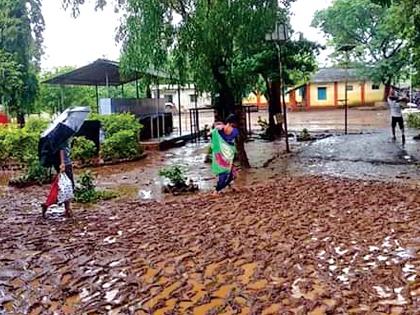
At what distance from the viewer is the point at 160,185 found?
9656 mm

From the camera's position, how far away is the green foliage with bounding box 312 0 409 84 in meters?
39.5

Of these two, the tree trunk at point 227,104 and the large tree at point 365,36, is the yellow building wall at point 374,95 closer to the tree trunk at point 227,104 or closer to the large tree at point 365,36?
the large tree at point 365,36

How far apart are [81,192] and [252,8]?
480 cm

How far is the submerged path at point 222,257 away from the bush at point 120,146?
19.1 feet

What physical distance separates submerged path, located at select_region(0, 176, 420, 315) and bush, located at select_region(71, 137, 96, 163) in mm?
5184

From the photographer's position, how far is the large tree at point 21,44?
869 inches

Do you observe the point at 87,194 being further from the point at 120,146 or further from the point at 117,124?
the point at 117,124

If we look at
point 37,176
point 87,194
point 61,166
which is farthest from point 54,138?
point 37,176

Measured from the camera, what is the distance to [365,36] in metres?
42.9

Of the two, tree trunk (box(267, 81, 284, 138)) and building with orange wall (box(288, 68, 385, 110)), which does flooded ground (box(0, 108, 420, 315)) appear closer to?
tree trunk (box(267, 81, 284, 138))

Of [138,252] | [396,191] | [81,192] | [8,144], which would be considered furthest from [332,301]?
[8,144]

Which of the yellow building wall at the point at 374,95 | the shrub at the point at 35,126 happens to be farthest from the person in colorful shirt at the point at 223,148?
the yellow building wall at the point at 374,95

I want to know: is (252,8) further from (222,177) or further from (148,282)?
(148,282)

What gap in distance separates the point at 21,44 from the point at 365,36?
29.3m
